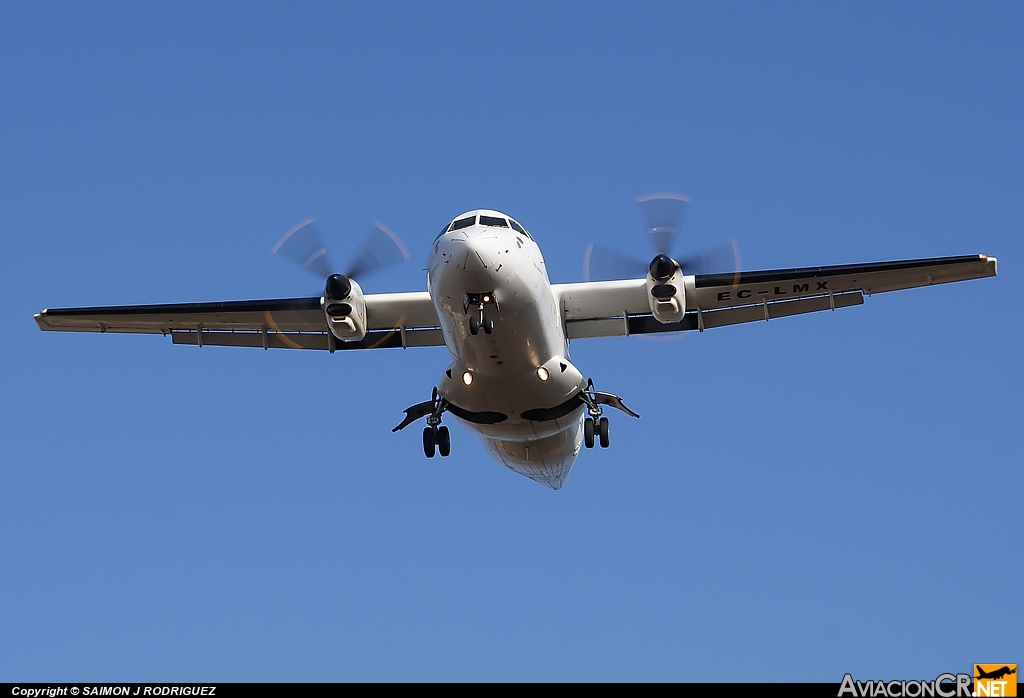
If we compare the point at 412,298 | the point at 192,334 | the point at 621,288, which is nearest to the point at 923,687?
the point at 621,288

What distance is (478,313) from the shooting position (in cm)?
1574

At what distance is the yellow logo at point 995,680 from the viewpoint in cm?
1383

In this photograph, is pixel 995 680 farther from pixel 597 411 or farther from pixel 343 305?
pixel 343 305

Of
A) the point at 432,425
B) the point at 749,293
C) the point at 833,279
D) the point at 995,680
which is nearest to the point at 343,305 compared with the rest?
the point at 432,425

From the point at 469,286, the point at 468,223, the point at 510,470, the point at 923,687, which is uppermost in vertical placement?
the point at 468,223

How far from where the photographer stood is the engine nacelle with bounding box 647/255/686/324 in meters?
17.1

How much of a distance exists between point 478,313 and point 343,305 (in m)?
2.95

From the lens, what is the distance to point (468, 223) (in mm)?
16281

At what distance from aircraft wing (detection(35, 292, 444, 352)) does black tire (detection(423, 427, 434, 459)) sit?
6.31 feet

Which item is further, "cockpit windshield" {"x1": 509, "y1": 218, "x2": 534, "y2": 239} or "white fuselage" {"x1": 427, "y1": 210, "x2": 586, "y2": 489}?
"cockpit windshield" {"x1": 509, "y1": 218, "x2": 534, "y2": 239}

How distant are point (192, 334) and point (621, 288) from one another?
8.04 metres

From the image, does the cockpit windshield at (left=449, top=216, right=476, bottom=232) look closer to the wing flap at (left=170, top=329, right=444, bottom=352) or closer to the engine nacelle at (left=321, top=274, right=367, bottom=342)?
the engine nacelle at (left=321, top=274, right=367, bottom=342)

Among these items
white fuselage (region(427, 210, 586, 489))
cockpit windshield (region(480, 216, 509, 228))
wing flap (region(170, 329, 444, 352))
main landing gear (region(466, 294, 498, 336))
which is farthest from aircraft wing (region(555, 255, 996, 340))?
wing flap (region(170, 329, 444, 352))

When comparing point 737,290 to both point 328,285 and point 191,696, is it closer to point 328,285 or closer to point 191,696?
point 328,285
